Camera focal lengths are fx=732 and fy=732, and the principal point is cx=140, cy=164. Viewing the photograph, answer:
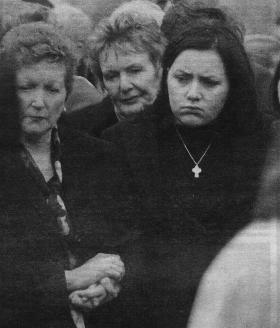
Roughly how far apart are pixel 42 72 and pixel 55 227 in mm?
518

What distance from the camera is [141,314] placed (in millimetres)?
2543

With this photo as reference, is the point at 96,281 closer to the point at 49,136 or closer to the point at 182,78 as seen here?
the point at 49,136

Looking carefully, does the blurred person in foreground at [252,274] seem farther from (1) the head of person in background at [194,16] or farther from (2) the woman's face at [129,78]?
(2) the woman's face at [129,78]

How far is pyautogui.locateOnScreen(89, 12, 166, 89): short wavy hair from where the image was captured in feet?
7.89

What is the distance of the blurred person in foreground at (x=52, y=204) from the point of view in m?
2.40

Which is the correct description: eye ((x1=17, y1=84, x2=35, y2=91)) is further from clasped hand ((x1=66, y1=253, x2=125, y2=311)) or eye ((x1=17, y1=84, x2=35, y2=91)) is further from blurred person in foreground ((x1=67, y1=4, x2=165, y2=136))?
clasped hand ((x1=66, y1=253, x2=125, y2=311))

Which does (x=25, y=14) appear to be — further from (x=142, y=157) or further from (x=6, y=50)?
(x=142, y=157)

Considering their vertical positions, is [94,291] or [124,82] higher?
[124,82]

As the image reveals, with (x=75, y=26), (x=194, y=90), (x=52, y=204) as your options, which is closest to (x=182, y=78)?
(x=194, y=90)

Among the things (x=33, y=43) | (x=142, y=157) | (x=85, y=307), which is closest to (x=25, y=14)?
(x=33, y=43)

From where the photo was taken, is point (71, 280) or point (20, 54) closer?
point (20, 54)

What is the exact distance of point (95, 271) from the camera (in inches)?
98.5

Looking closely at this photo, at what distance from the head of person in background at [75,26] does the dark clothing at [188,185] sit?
275 millimetres

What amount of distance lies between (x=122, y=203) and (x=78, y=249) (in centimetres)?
22
